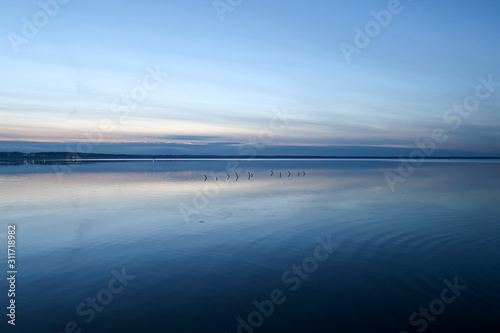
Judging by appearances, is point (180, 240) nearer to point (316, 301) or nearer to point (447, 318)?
point (316, 301)

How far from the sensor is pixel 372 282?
8.81 m

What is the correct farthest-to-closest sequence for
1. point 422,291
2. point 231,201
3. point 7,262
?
point 231,201, point 7,262, point 422,291

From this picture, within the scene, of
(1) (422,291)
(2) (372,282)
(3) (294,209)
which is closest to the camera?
(1) (422,291)

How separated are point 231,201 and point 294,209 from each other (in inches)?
200

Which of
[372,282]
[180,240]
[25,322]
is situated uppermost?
[180,240]

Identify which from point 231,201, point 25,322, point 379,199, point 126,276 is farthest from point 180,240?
point 379,199

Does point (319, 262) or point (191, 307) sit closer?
point (191, 307)

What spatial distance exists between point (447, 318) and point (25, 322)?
831cm

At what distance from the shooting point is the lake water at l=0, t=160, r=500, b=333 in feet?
23.2

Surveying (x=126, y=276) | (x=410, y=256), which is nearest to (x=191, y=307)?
(x=126, y=276)

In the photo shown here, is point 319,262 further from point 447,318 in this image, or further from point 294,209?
point 294,209

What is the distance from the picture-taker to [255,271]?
9648 millimetres

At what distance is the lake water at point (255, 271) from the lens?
279 inches

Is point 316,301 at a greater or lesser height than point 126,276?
lesser
